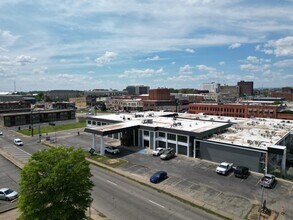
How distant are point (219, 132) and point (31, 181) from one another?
48.8m

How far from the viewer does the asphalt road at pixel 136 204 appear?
1125 inches

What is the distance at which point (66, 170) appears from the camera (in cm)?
2325

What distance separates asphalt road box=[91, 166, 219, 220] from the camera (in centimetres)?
2858

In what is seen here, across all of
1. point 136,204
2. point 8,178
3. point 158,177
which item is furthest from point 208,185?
point 8,178

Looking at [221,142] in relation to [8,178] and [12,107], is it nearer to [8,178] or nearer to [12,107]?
[8,178]

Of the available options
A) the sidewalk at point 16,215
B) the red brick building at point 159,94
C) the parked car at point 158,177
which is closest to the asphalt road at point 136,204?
the sidewalk at point 16,215

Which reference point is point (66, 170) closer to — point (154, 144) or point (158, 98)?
point (154, 144)

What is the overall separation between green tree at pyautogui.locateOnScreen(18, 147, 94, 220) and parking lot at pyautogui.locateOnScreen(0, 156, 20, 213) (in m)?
11.7

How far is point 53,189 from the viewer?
22797mm

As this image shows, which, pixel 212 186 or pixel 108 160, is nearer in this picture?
pixel 212 186

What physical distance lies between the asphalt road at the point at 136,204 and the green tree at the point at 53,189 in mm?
7460

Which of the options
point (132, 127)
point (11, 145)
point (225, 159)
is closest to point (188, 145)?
point (225, 159)

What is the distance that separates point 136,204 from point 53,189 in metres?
12.7

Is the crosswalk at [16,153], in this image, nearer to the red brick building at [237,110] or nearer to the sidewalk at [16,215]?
the sidewalk at [16,215]
